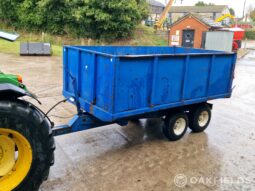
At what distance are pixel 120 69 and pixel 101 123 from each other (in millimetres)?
1143

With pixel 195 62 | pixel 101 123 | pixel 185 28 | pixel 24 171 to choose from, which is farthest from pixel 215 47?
pixel 24 171

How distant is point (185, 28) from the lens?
2480 cm

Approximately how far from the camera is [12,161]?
127 inches

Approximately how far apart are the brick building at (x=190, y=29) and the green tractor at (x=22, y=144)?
2208 cm

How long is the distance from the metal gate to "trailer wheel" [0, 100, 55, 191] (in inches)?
904

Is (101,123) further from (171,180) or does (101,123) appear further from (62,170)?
(171,180)

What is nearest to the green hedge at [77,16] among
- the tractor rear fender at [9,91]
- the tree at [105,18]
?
the tree at [105,18]

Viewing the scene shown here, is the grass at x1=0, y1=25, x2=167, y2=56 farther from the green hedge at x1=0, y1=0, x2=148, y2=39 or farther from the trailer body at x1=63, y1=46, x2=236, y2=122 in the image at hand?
the trailer body at x1=63, y1=46, x2=236, y2=122

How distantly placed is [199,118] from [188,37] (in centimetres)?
2027

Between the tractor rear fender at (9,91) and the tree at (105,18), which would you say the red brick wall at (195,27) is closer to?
the tree at (105,18)

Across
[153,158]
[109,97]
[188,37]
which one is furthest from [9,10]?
[153,158]

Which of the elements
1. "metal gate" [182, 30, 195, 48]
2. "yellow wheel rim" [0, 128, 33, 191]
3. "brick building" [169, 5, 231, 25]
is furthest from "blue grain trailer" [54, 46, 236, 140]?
"brick building" [169, 5, 231, 25]

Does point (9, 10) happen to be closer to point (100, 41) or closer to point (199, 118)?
point (100, 41)

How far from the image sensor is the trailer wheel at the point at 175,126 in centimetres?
527
